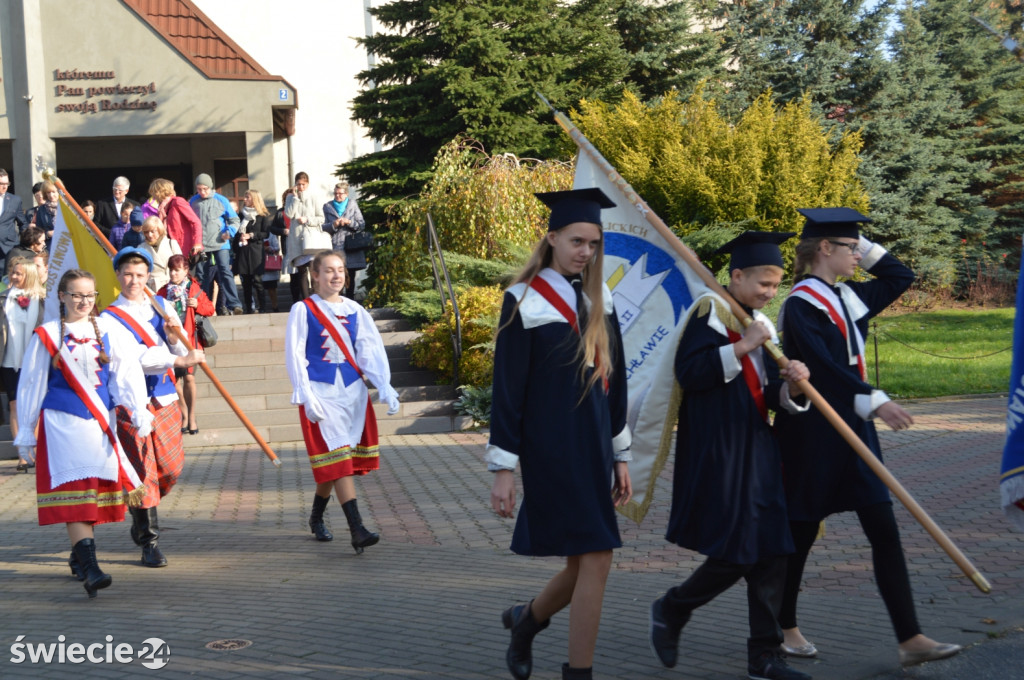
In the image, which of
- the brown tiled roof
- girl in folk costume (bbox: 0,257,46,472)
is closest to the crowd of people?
girl in folk costume (bbox: 0,257,46,472)

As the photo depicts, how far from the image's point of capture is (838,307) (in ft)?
15.7

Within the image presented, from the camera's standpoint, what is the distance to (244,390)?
1362 cm

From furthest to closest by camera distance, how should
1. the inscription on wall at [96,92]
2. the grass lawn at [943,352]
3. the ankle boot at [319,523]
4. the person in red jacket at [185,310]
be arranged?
the inscription on wall at [96,92] → the grass lawn at [943,352] → the person in red jacket at [185,310] → the ankle boot at [319,523]

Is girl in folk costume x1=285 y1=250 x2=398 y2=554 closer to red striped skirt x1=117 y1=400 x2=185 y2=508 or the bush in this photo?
red striped skirt x1=117 y1=400 x2=185 y2=508

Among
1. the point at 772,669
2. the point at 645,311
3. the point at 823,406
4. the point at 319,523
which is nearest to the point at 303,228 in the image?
the point at 319,523

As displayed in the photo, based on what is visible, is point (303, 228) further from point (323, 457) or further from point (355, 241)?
point (323, 457)

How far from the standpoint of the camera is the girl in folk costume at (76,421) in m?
6.39

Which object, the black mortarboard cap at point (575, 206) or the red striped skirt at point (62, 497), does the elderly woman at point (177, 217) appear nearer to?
the red striped skirt at point (62, 497)

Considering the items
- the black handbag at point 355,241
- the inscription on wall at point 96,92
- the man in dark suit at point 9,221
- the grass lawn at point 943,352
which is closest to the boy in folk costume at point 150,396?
the grass lawn at point 943,352

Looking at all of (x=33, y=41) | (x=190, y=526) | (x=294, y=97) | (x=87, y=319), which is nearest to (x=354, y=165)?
(x=294, y=97)

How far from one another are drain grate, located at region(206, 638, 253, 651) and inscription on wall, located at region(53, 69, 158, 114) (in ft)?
62.1

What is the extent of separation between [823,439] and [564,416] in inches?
49.2

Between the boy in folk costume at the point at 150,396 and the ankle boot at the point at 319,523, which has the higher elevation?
the boy in folk costume at the point at 150,396

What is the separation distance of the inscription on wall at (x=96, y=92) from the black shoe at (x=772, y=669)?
20465mm
